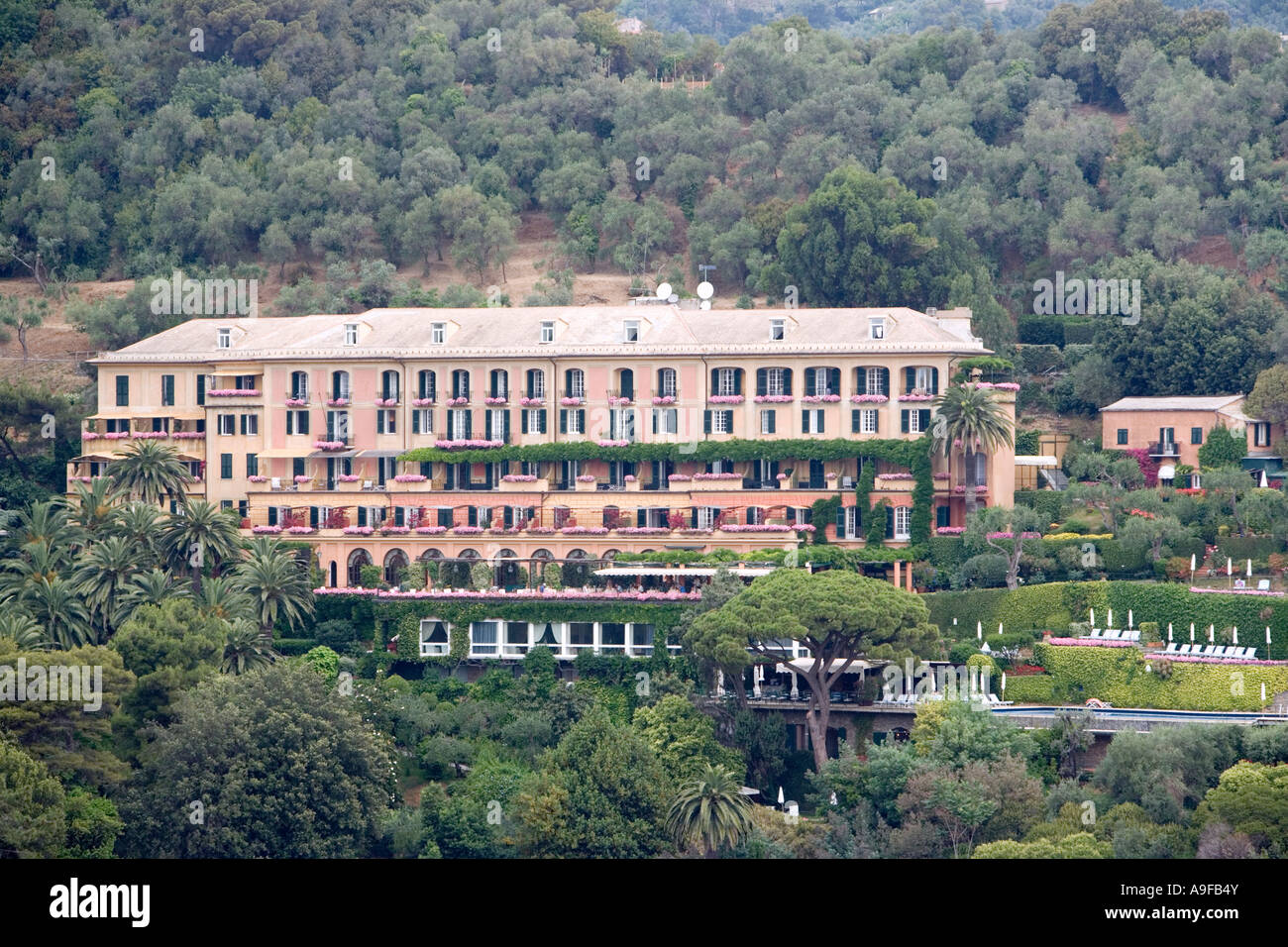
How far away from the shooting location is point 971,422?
267 feet

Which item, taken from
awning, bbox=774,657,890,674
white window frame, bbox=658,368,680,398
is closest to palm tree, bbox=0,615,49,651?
awning, bbox=774,657,890,674

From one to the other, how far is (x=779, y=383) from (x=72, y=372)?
3779 cm

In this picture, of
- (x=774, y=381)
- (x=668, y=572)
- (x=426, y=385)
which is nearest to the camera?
(x=668, y=572)

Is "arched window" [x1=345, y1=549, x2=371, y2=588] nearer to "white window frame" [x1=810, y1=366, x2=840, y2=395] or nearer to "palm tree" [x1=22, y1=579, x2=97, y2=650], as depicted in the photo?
"palm tree" [x1=22, y1=579, x2=97, y2=650]

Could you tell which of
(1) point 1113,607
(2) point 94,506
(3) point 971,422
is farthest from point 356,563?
(1) point 1113,607

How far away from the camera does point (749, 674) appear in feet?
252

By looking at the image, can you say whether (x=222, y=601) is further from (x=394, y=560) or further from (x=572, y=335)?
(x=572, y=335)

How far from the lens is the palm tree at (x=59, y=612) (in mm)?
73812

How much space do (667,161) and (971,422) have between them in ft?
144

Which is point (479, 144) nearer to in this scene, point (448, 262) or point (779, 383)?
point (448, 262)

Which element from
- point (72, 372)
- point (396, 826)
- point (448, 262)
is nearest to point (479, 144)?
point (448, 262)

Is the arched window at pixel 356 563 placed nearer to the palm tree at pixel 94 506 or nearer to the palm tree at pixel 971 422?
the palm tree at pixel 94 506

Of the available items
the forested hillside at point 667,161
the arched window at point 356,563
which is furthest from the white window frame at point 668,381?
the forested hillside at point 667,161

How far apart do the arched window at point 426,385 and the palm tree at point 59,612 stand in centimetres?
1922
